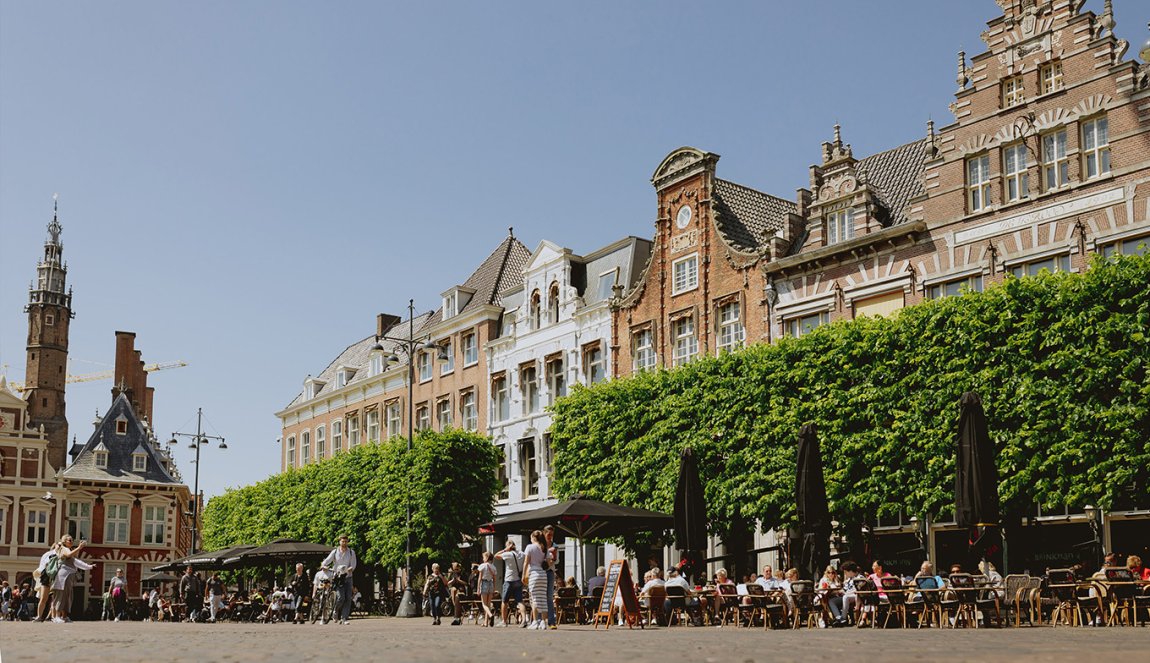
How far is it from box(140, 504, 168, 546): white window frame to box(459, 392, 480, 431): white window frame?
3099 cm

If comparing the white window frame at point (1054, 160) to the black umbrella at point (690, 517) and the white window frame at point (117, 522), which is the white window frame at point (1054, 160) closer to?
the black umbrella at point (690, 517)

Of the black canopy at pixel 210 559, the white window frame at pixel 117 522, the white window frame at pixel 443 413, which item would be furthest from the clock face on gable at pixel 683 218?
the white window frame at pixel 117 522

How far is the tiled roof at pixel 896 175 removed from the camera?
114 ft

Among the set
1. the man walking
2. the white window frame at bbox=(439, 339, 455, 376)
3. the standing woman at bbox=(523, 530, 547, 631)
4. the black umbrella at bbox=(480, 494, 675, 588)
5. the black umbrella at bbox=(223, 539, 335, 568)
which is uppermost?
the white window frame at bbox=(439, 339, 455, 376)

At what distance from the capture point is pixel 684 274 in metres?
40.1

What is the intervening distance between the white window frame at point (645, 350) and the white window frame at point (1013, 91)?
1403cm

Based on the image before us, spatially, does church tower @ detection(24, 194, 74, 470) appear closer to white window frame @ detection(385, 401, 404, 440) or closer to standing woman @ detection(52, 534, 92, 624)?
white window frame @ detection(385, 401, 404, 440)

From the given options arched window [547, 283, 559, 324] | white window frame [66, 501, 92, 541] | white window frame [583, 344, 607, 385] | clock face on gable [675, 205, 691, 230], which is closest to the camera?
clock face on gable [675, 205, 691, 230]

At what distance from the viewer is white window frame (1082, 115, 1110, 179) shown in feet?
95.3

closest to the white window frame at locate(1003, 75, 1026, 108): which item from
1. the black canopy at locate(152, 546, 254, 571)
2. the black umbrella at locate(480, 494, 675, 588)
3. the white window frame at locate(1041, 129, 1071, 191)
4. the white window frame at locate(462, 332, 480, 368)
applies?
the white window frame at locate(1041, 129, 1071, 191)

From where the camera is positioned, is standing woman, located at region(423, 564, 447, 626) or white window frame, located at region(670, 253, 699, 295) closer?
standing woman, located at region(423, 564, 447, 626)

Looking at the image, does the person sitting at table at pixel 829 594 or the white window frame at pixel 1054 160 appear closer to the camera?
the person sitting at table at pixel 829 594

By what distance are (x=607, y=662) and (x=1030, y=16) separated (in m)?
25.7

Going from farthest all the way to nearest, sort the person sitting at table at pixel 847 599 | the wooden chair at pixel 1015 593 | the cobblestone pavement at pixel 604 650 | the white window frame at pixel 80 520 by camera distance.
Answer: the white window frame at pixel 80 520 → the person sitting at table at pixel 847 599 → the wooden chair at pixel 1015 593 → the cobblestone pavement at pixel 604 650
